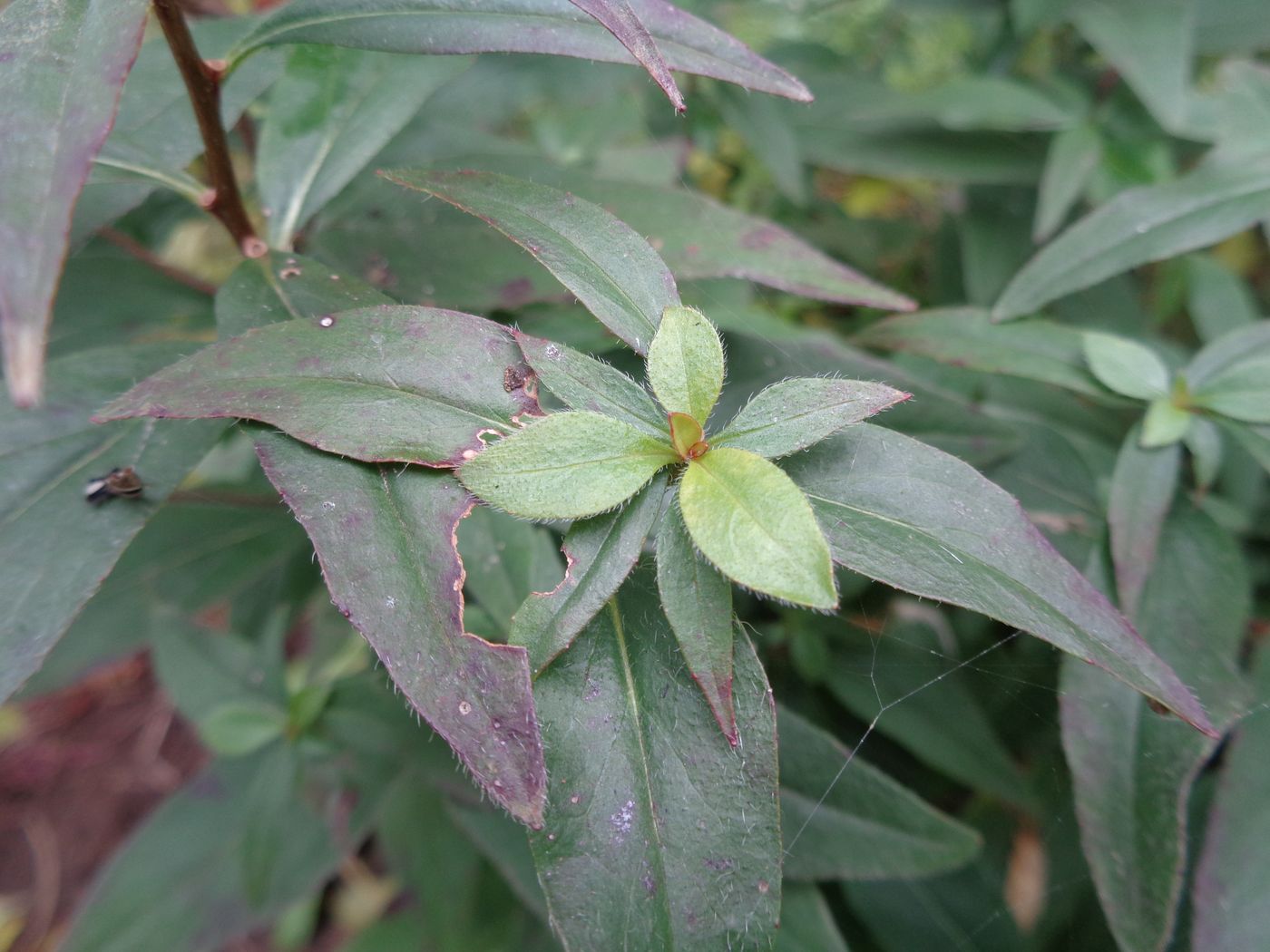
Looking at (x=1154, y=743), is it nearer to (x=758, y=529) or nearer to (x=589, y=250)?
(x=758, y=529)

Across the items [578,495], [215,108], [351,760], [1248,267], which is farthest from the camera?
[1248,267]

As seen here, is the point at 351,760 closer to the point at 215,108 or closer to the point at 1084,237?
the point at 215,108

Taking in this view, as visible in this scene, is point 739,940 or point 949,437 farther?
point 949,437

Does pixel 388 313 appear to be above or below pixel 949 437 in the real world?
above

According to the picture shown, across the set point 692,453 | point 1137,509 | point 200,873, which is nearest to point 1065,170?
point 1137,509

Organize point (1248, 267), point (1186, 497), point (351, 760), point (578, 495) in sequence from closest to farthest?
1. point (578, 495)
2. point (1186, 497)
3. point (351, 760)
4. point (1248, 267)

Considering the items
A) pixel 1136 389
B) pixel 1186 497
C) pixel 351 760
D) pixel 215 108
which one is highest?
pixel 215 108

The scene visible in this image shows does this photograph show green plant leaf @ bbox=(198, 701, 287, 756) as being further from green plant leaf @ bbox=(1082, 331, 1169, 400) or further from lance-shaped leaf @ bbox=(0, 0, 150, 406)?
green plant leaf @ bbox=(1082, 331, 1169, 400)

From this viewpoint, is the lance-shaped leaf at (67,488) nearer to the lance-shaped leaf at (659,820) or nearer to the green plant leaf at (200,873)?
the lance-shaped leaf at (659,820)

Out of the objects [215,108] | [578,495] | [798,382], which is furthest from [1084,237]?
[215,108]
